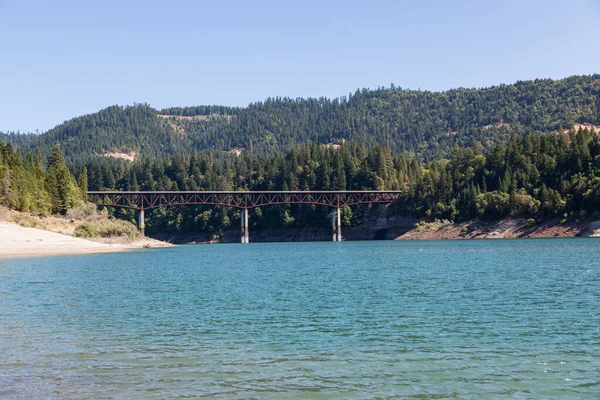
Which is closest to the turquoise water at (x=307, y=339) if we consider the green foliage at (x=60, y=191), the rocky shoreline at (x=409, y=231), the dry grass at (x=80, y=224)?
the dry grass at (x=80, y=224)

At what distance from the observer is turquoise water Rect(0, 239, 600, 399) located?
17.7 m

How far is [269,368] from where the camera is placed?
64.8ft

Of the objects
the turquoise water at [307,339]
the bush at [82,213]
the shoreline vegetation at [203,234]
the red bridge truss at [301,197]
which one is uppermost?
the red bridge truss at [301,197]

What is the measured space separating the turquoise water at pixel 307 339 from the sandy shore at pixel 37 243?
137ft

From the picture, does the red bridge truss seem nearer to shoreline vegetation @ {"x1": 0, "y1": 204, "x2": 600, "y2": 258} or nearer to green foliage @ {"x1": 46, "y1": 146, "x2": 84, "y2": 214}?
shoreline vegetation @ {"x1": 0, "y1": 204, "x2": 600, "y2": 258}

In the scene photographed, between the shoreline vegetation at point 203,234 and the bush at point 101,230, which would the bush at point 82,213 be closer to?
the shoreline vegetation at point 203,234

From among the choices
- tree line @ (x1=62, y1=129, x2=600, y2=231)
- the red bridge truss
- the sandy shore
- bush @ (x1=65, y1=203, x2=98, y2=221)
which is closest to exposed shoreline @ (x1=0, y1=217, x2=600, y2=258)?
the sandy shore

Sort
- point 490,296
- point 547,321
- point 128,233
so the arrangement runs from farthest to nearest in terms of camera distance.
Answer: point 128,233 → point 490,296 → point 547,321

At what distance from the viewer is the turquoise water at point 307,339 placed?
696 inches

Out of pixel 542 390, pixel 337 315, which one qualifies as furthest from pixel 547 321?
pixel 542 390

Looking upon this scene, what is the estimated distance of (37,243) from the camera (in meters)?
86.8

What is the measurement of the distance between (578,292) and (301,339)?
1884 centimetres

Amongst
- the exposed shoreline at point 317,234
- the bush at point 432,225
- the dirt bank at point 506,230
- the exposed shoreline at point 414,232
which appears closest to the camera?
the exposed shoreline at point 317,234

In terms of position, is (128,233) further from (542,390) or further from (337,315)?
(542,390)
